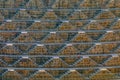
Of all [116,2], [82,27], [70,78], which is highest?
[116,2]

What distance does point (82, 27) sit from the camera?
53.4 feet

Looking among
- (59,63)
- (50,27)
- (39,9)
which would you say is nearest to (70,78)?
(59,63)

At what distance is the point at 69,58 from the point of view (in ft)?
51.2

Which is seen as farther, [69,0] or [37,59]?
[69,0]

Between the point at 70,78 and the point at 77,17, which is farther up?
the point at 77,17

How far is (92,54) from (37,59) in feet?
8.85

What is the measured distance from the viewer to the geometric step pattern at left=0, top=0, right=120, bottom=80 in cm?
1541

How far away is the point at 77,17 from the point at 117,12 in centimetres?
211

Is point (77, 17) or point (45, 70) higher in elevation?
point (77, 17)

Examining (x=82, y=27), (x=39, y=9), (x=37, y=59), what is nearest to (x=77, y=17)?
(x=82, y=27)

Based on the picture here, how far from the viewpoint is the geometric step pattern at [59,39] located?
1541cm

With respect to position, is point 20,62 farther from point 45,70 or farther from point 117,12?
point 117,12

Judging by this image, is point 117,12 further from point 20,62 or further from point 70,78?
point 20,62

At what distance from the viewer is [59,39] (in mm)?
15984
